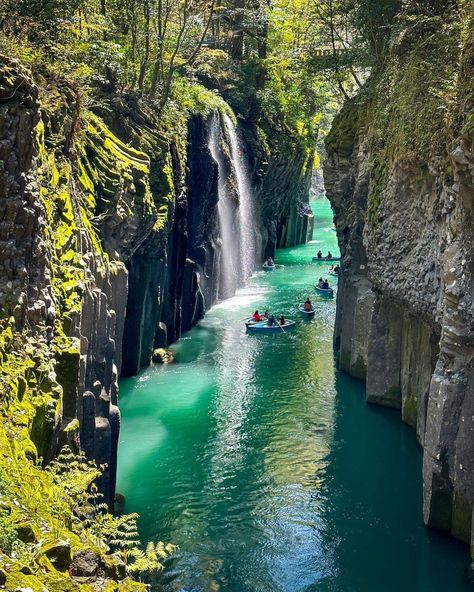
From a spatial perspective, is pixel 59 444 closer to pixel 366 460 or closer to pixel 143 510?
pixel 143 510

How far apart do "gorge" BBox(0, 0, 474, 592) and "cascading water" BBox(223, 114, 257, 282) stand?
5.13 meters

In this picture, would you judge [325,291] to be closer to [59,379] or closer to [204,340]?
[204,340]

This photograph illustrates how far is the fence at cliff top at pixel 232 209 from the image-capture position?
38219mm

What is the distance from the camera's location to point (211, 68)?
41406mm

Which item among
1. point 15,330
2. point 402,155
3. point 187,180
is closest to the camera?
point 15,330

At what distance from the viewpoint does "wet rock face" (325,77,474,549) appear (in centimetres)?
1493

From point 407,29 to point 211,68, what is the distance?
66.6 ft

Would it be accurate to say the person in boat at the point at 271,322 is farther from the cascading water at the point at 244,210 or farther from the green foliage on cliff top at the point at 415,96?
the cascading water at the point at 244,210

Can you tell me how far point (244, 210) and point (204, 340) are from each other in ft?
47.9

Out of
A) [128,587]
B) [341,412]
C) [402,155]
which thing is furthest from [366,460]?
→ [128,587]

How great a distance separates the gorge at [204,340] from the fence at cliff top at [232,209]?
→ 7.08 ft

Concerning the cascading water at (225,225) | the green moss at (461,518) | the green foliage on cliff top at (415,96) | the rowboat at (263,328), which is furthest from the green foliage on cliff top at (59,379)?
the cascading water at (225,225)

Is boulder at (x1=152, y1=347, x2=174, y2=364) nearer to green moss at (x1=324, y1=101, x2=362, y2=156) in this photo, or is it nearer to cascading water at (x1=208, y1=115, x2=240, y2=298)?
green moss at (x1=324, y1=101, x2=362, y2=156)

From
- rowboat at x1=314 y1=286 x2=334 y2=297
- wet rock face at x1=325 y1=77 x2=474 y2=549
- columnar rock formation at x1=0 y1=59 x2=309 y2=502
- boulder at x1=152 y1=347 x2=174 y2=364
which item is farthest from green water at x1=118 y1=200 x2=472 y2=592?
rowboat at x1=314 y1=286 x2=334 y2=297
